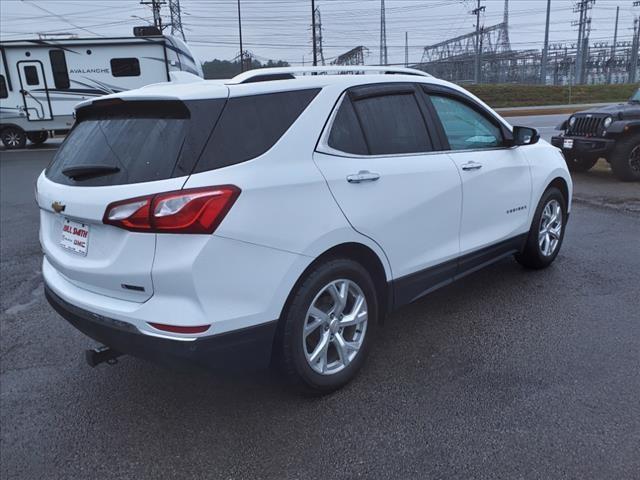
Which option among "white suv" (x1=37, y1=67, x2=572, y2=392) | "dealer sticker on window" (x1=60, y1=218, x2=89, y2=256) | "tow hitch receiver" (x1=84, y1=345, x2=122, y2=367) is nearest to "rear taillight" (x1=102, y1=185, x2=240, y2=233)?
"white suv" (x1=37, y1=67, x2=572, y2=392)

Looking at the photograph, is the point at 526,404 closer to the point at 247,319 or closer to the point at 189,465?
the point at 247,319

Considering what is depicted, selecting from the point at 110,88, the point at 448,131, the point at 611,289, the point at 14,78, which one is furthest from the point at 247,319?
the point at 14,78

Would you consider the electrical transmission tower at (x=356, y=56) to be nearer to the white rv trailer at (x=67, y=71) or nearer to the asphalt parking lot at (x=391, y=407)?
the white rv trailer at (x=67, y=71)

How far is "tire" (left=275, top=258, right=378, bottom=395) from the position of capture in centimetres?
268

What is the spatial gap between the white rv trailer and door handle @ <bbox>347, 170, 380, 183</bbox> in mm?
16275

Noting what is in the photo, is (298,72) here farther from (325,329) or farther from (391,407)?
(391,407)

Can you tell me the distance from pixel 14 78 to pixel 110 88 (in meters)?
3.04

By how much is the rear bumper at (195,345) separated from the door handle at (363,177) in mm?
891

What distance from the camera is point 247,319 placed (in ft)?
8.09

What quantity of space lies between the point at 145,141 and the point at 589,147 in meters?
8.66

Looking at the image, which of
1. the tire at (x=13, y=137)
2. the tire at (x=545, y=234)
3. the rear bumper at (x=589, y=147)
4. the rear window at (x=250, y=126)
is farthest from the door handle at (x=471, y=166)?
the tire at (x=13, y=137)

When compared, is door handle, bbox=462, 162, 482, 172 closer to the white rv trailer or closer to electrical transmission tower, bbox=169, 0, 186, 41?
the white rv trailer

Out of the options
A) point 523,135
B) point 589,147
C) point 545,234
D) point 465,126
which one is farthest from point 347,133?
point 589,147

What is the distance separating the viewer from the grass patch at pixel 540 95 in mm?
38312
